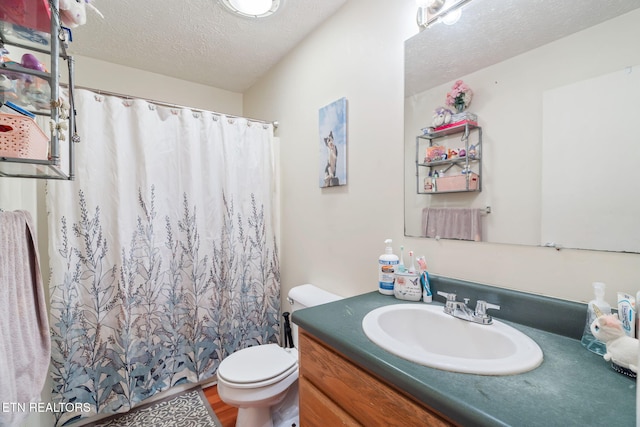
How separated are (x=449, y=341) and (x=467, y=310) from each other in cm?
12

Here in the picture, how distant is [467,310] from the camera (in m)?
0.92

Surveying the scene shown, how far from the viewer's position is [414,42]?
3.84 feet

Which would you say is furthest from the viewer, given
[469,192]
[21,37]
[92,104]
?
[92,104]

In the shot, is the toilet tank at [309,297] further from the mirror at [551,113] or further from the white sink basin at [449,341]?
the mirror at [551,113]

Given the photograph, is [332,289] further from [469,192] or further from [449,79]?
[449,79]

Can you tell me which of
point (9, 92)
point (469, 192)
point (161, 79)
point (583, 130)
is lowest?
point (469, 192)

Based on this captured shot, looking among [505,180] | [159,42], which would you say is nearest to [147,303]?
[159,42]

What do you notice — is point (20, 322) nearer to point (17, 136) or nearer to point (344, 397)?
point (17, 136)

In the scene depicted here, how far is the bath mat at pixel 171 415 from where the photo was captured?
152 cm

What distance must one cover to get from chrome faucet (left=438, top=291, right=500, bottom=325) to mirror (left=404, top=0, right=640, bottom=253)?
0.76 feet

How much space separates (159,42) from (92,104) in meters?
0.72

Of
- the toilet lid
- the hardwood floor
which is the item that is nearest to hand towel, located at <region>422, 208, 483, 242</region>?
the toilet lid

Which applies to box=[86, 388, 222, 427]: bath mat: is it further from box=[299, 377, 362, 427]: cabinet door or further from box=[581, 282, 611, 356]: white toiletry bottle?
box=[581, 282, 611, 356]: white toiletry bottle

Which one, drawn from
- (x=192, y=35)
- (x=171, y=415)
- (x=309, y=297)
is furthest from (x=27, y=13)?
(x=171, y=415)
